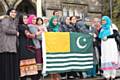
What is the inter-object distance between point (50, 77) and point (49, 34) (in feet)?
4.01

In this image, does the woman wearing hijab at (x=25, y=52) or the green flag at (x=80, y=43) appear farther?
the green flag at (x=80, y=43)

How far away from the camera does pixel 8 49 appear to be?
1003cm

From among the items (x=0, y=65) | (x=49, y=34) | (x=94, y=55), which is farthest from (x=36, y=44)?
(x=94, y=55)

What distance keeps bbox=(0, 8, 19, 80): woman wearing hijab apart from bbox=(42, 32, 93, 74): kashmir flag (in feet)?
3.30

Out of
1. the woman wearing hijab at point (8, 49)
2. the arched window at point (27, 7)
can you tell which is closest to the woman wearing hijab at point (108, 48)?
the woman wearing hijab at point (8, 49)

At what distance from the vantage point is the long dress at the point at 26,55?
10.5m

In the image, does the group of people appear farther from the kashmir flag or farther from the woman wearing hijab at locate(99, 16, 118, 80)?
the kashmir flag

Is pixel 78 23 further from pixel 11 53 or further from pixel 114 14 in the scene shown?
pixel 114 14

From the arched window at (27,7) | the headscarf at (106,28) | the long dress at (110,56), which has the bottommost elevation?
the long dress at (110,56)

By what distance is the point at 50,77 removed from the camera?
11297 millimetres

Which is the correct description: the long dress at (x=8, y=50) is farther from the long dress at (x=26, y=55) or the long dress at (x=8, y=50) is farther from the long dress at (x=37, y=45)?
the long dress at (x=37, y=45)

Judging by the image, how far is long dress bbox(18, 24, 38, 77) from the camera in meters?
10.5

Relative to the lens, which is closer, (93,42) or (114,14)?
(93,42)

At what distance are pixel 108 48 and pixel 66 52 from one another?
1.17 m
